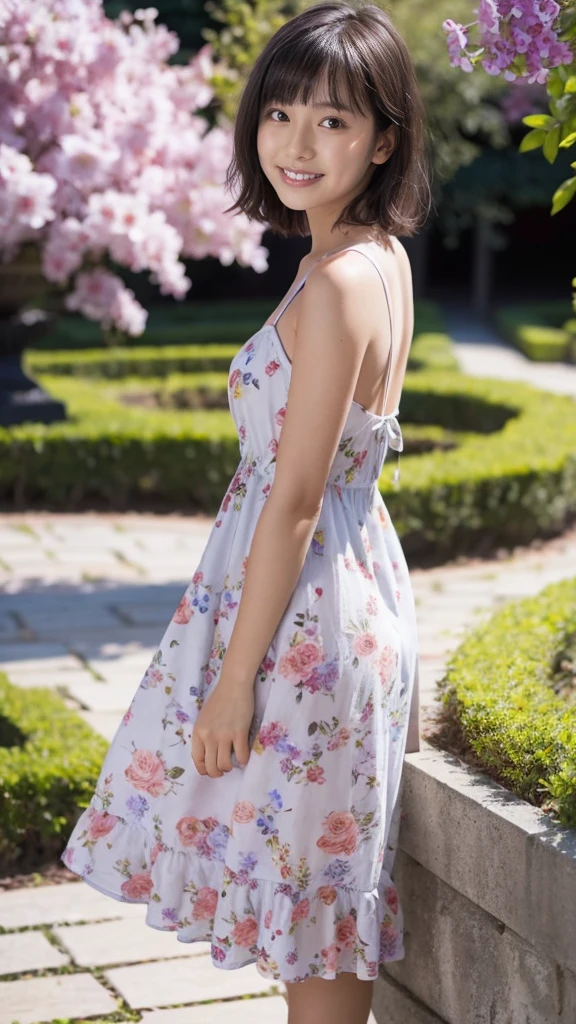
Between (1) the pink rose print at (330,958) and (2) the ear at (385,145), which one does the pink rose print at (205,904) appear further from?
(2) the ear at (385,145)

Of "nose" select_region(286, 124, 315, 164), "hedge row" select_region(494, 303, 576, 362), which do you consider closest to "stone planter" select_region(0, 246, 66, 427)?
"nose" select_region(286, 124, 315, 164)

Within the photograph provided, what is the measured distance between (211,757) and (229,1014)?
100cm

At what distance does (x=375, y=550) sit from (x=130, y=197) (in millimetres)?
3821

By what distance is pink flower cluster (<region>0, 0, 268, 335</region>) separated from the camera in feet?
18.9

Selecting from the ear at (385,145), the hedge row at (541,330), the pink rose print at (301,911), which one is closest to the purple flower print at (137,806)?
the pink rose print at (301,911)

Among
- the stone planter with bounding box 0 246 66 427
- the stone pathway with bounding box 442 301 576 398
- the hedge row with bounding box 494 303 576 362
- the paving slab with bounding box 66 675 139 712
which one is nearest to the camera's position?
the paving slab with bounding box 66 675 139 712

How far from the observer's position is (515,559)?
718 cm

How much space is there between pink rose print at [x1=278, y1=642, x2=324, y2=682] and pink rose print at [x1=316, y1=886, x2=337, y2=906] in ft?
1.11

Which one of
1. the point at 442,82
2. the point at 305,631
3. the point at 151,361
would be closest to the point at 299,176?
the point at 305,631

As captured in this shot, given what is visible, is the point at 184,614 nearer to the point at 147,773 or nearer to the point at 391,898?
the point at 147,773

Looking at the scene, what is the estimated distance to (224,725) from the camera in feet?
Result: 7.21

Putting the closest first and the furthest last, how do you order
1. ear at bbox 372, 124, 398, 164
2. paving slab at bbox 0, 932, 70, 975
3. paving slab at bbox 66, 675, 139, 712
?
ear at bbox 372, 124, 398, 164, paving slab at bbox 0, 932, 70, 975, paving slab at bbox 66, 675, 139, 712

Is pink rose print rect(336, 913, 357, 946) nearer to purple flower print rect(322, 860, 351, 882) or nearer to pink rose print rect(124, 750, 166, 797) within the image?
purple flower print rect(322, 860, 351, 882)

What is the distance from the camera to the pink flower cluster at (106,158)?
576 centimetres
